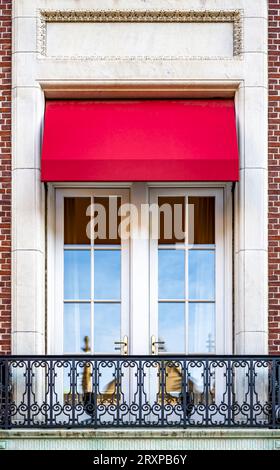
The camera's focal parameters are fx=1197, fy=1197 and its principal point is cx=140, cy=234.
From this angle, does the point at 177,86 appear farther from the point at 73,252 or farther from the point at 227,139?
the point at 73,252

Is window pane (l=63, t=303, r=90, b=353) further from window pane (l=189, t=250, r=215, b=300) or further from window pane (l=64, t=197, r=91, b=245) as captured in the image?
window pane (l=189, t=250, r=215, b=300)

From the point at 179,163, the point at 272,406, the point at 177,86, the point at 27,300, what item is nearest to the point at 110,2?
the point at 177,86

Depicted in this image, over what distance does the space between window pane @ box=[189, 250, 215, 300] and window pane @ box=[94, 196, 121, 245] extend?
3.08 ft

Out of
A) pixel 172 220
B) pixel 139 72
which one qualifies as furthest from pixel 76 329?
pixel 139 72

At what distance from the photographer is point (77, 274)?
565 inches

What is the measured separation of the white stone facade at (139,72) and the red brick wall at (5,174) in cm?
11

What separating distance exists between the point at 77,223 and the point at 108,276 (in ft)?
2.43

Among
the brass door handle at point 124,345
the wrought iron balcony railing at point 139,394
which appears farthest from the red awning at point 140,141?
the wrought iron balcony railing at point 139,394

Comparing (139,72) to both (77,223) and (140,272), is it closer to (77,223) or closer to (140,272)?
(77,223)

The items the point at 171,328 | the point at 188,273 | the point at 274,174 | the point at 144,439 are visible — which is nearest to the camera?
the point at 144,439

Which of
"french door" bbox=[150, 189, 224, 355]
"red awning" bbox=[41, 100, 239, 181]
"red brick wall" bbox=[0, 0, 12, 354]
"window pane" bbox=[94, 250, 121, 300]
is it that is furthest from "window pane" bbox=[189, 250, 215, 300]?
"red brick wall" bbox=[0, 0, 12, 354]

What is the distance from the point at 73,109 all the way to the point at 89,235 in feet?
4.98

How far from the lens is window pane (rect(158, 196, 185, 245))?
14.3 metres

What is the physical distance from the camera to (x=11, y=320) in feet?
45.5
